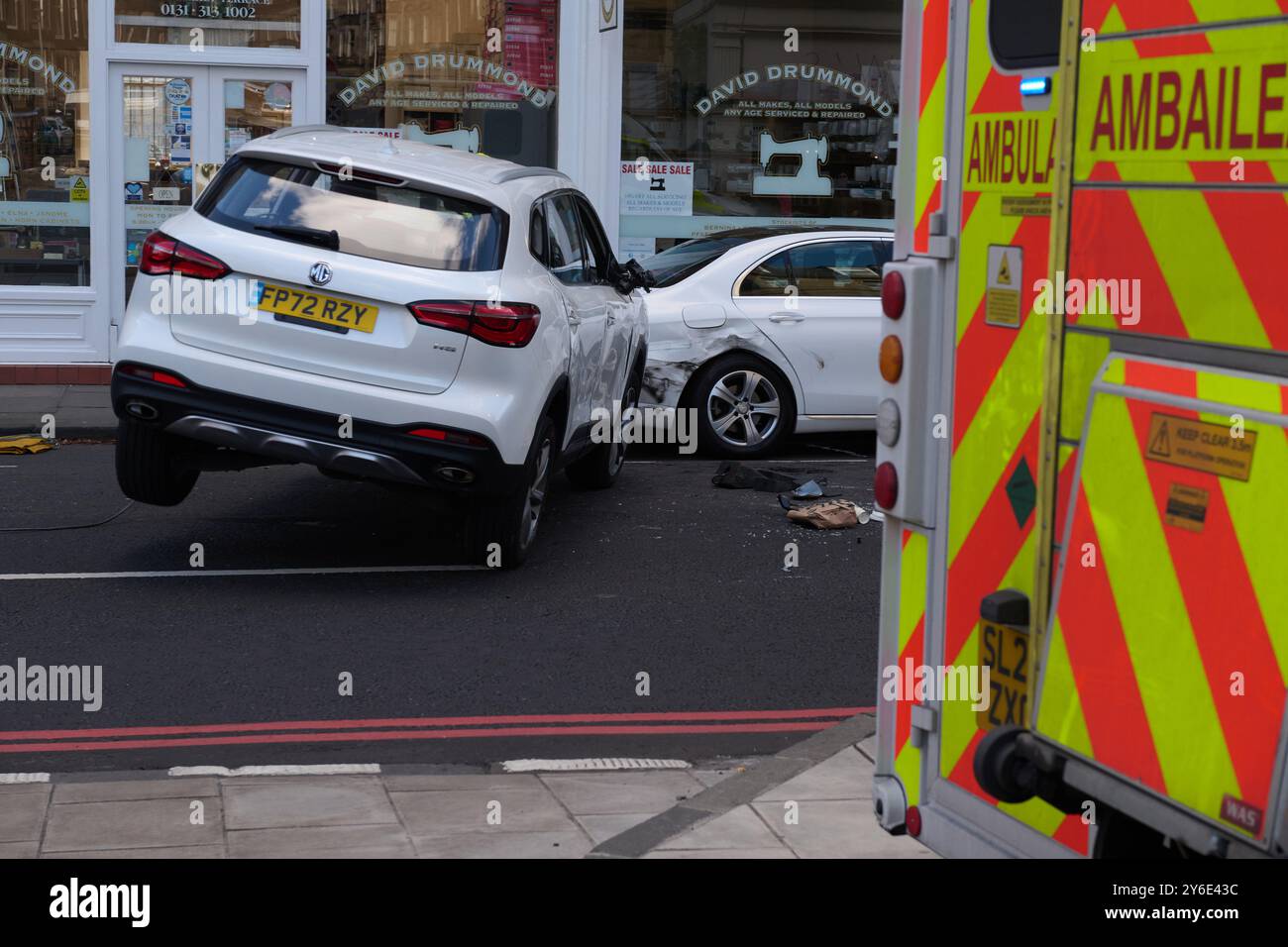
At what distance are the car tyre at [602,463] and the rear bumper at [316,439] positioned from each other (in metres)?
2.87

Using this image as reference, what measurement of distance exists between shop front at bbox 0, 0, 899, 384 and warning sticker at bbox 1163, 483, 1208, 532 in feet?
44.7

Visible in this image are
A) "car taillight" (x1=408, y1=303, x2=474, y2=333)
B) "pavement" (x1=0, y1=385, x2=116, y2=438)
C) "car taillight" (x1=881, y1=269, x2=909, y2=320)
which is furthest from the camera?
"pavement" (x1=0, y1=385, x2=116, y2=438)

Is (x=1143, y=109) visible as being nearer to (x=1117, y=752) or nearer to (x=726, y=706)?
(x=1117, y=752)

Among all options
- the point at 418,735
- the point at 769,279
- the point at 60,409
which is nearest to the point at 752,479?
the point at 769,279

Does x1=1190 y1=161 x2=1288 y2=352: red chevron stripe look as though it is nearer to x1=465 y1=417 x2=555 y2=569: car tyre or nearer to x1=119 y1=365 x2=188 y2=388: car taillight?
x1=465 y1=417 x2=555 y2=569: car tyre

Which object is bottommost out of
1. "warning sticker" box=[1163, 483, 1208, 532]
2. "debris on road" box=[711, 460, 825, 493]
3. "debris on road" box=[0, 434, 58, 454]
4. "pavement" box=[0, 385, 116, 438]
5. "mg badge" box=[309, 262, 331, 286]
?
"debris on road" box=[711, 460, 825, 493]

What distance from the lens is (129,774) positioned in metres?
5.64

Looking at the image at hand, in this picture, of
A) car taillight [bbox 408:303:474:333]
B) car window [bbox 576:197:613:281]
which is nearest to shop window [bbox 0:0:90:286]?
car window [bbox 576:197:613:281]

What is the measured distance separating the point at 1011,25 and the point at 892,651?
1468 millimetres

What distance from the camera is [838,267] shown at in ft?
40.8

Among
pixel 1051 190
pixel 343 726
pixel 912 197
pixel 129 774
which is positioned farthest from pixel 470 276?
pixel 1051 190

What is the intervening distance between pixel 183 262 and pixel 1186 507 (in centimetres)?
584

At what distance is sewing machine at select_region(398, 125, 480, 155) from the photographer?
1622 cm

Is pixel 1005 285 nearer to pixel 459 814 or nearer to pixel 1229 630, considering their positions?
pixel 1229 630
